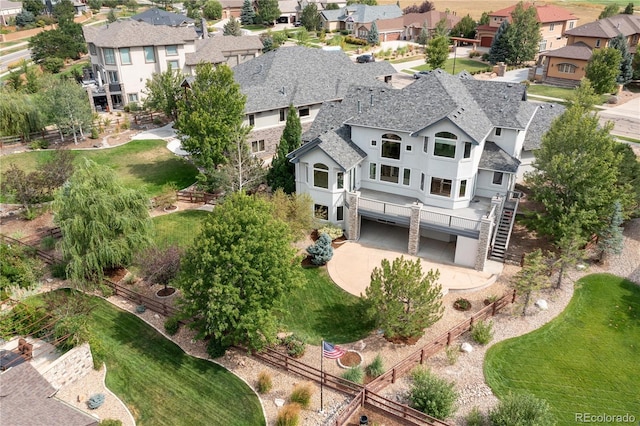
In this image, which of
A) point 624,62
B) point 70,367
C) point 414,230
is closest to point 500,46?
point 624,62

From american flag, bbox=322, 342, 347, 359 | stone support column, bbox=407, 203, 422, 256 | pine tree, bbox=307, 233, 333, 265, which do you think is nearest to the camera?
american flag, bbox=322, 342, 347, 359

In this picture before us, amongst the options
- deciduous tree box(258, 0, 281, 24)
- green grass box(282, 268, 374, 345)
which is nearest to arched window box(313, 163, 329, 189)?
green grass box(282, 268, 374, 345)

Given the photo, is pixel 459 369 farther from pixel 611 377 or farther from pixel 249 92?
pixel 249 92

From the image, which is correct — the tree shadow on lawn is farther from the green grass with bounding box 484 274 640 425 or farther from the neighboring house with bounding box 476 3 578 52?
the neighboring house with bounding box 476 3 578 52

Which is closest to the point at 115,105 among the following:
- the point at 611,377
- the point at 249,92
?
the point at 249,92

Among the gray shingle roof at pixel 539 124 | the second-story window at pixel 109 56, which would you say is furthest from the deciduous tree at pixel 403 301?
the second-story window at pixel 109 56
